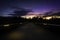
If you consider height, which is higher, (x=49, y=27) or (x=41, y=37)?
(x=49, y=27)

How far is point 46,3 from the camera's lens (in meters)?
2.17

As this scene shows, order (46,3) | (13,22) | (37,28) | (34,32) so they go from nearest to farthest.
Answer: (46,3) < (13,22) < (34,32) < (37,28)

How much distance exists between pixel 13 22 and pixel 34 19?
498 mm

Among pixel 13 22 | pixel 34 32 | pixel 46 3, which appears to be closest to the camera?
pixel 46 3

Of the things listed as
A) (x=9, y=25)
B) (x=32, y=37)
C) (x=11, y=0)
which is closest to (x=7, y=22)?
(x=9, y=25)

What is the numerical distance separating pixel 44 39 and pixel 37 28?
2.04ft

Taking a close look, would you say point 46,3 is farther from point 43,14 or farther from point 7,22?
point 7,22

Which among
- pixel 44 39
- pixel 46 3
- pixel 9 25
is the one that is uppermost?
pixel 46 3

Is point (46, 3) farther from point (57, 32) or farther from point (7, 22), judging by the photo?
point (7, 22)

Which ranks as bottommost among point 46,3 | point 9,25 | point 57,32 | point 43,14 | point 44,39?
point 44,39

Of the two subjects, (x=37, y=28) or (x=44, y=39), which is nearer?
(x=44, y=39)

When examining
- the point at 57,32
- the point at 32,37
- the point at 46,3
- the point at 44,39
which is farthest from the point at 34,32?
the point at 46,3

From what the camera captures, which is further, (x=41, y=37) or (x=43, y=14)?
(x=41, y=37)

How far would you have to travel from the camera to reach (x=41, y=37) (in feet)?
8.13
